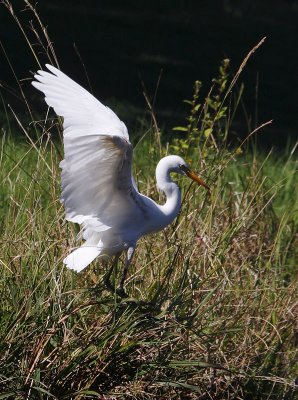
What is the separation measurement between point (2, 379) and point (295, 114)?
7679 mm

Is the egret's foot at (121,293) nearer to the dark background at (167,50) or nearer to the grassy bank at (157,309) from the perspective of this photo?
the grassy bank at (157,309)

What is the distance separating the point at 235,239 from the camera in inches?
223

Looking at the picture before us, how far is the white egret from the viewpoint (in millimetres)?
4406

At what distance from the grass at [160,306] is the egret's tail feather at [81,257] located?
0.26ft

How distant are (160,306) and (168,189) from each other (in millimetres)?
483

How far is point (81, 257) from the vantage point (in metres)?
4.68

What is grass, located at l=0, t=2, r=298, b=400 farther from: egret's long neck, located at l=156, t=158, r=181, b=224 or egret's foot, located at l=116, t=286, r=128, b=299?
egret's long neck, located at l=156, t=158, r=181, b=224

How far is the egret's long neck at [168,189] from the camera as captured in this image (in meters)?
4.92

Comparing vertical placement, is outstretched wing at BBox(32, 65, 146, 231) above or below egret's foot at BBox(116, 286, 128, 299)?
above

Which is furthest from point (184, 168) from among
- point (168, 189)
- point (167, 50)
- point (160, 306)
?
point (167, 50)

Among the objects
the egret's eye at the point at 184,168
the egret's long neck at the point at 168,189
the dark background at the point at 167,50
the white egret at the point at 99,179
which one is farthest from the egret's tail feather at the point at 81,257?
the dark background at the point at 167,50

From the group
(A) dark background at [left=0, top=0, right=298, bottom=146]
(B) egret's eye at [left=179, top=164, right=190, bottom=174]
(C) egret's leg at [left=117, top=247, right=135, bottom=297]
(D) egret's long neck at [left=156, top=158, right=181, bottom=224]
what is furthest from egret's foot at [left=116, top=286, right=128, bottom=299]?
(A) dark background at [left=0, top=0, right=298, bottom=146]

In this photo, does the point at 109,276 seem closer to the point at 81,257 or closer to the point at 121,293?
the point at 121,293

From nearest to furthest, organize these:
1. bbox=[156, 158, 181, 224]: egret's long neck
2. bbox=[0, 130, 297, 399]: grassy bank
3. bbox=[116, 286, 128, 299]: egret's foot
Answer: bbox=[0, 130, 297, 399]: grassy bank, bbox=[116, 286, 128, 299]: egret's foot, bbox=[156, 158, 181, 224]: egret's long neck
